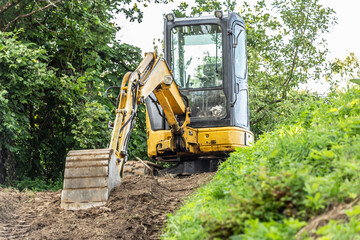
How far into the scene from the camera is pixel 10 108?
39.6 ft

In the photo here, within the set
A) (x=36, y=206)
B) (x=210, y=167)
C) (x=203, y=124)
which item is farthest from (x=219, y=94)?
(x=36, y=206)

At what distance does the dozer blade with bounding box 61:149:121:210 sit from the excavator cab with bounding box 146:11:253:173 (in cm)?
348

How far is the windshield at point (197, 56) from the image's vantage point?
11.3 meters

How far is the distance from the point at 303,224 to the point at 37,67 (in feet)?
31.6

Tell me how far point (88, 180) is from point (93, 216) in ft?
2.26

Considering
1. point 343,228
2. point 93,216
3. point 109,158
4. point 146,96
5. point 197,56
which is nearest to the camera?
point 343,228

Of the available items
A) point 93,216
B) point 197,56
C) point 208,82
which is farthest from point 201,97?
point 93,216

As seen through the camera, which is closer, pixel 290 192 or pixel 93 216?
pixel 290 192

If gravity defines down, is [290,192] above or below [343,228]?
above

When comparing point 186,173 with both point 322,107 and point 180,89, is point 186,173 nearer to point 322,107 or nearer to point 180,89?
point 180,89

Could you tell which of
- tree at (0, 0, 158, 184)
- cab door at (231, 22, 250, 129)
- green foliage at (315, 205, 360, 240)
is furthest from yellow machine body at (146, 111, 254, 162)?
Answer: green foliage at (315, 205, 360, 240)

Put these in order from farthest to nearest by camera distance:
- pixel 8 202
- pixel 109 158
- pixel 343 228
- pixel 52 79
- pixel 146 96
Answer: pixel 52 79 → pixel 146 96 → pixel 109 158 → pixel 8 202 → pixel 343 228

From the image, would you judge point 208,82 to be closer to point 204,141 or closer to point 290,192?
point 204,141

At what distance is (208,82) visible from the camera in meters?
11.4
